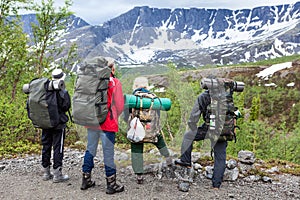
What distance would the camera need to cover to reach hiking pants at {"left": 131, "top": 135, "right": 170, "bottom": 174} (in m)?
5.23

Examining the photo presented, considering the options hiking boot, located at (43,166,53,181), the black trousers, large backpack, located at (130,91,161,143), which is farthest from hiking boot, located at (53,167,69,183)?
the black trousers

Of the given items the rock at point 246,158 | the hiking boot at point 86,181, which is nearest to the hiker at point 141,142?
the hiking boot at point 86,181

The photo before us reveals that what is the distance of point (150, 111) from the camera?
16.1 ft

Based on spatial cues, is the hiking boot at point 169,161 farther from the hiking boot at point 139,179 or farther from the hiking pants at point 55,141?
the hiking pants at point 55,141

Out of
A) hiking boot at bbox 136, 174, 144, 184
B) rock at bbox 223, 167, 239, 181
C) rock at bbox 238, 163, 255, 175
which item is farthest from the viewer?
rock at bbox 238, 163, 255, 175

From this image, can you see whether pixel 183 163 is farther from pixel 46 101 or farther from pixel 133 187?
pixel 46 101

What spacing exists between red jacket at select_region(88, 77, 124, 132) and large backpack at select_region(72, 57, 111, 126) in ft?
0.28

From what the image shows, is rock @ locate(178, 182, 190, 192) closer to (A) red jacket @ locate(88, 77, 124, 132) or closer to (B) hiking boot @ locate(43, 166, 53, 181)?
(A) red jacket @ locate(88, 77, 124, 132)

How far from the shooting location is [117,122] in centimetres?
514

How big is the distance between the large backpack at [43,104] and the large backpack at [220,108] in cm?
255

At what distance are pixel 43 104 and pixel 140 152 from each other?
70.8 inches

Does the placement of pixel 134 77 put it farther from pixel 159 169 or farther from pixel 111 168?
pixel 159 169

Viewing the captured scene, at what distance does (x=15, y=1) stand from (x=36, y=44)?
1421mm

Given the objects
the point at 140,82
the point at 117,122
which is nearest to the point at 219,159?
the point at 117,122
